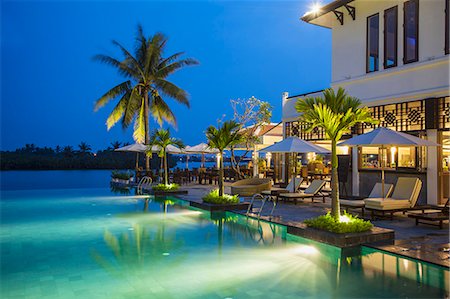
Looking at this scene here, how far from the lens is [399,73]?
1263cm

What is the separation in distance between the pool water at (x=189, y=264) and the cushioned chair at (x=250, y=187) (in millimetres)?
4606

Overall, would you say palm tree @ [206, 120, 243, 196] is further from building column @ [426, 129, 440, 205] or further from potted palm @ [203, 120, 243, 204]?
building column @ [426, 129, 440, 205]

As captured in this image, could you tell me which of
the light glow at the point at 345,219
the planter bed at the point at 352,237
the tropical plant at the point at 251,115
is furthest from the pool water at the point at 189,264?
the tropical plant at the point at 251,115

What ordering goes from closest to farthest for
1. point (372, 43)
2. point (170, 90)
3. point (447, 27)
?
point (447, 27)
point (372, 43)
point (170, 90)

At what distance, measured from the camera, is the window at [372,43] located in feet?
45.4

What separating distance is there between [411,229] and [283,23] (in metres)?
91.3

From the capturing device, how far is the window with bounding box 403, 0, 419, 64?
12.2 m

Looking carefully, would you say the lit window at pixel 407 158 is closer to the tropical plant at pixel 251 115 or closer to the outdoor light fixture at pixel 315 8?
the outdoor light fixture at pixel 315 8

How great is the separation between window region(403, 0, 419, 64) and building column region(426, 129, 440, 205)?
2.58 m

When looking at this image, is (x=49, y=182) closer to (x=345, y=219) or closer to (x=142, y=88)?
(x=142, y=88)

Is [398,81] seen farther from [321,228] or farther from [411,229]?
[321,228]

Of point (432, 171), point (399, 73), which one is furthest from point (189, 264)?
point (399, 73)

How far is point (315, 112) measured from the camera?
7734mm

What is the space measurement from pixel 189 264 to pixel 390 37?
1090cm
